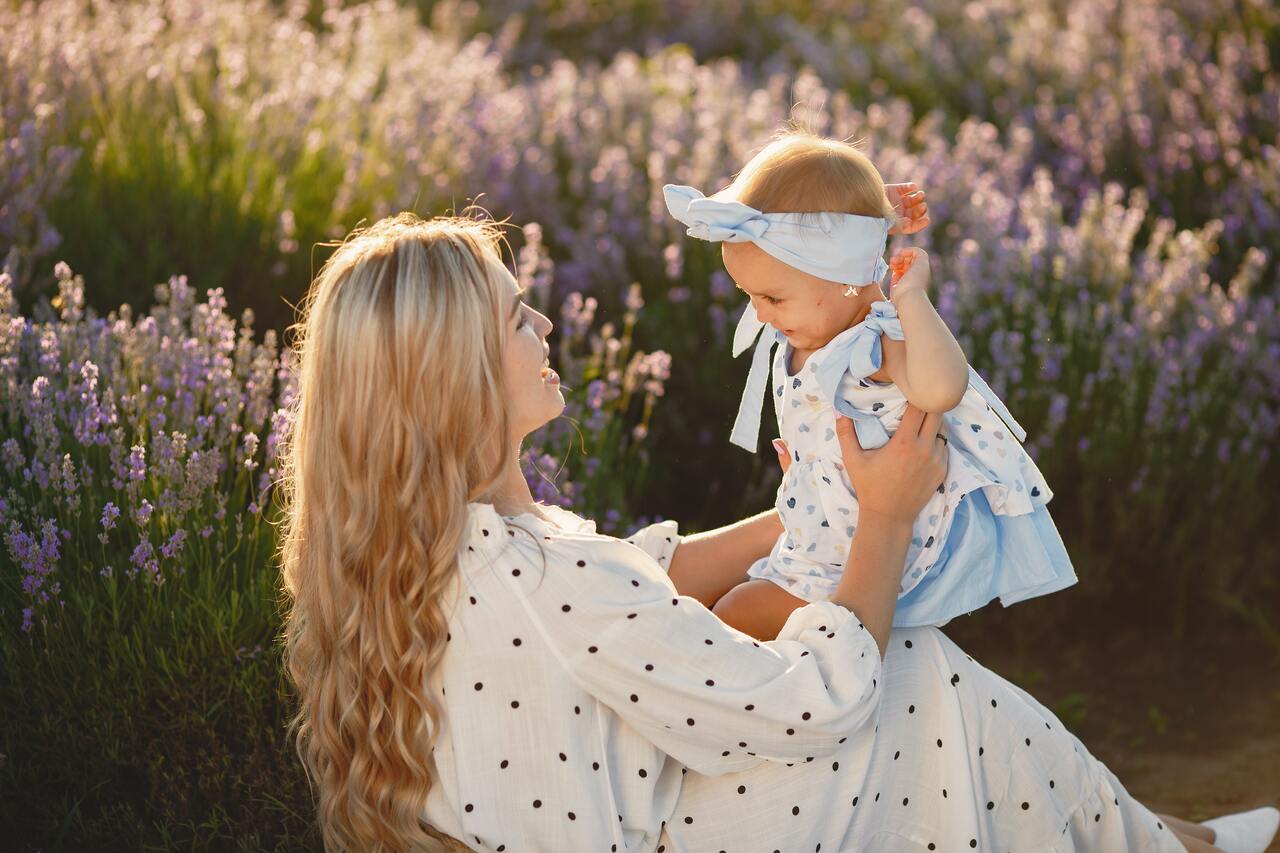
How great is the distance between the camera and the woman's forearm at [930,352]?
7.39 feet

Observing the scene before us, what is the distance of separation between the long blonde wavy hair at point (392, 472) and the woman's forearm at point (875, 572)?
0.57m

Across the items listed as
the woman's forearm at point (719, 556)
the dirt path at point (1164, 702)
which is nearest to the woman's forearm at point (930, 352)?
the woman's forearm at point (719, 556)

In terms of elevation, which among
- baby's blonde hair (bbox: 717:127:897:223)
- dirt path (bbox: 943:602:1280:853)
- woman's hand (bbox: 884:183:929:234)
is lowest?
dirt path (bbox: 943:602:1280:853)

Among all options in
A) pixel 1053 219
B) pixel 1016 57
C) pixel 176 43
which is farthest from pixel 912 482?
pixel 1016 57

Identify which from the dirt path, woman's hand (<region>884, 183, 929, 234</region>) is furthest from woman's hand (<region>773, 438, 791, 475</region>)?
the dirt path

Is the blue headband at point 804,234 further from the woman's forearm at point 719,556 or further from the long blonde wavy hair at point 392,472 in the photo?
the woman's forearm at point 719,556

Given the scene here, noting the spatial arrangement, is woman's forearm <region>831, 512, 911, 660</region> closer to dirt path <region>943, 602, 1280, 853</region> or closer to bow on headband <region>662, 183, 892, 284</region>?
bow on headband <region>662, 183, 892, 284</region>

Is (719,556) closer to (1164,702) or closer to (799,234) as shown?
(799,234)

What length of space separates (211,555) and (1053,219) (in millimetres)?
2941

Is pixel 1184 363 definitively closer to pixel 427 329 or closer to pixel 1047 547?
pixel 1047 547

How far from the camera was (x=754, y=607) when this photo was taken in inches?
100

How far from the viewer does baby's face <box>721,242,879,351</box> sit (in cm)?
240

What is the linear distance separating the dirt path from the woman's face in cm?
208

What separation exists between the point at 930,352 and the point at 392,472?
2.72 feet
